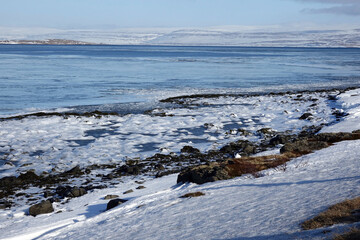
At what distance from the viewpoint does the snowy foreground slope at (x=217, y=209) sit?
7.76 meters

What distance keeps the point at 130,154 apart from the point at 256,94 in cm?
2370

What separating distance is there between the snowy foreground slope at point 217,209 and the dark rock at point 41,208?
229mm

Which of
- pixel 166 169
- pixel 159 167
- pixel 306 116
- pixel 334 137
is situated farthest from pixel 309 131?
pixel 159 167

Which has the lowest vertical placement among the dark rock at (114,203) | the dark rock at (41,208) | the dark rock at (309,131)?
the dark rock at (309,131)

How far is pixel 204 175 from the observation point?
40.4ft

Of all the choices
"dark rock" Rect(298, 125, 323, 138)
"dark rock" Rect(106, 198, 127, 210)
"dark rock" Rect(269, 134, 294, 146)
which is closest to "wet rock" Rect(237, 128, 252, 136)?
"dark rock" Rect(269, 134, 294, 146)

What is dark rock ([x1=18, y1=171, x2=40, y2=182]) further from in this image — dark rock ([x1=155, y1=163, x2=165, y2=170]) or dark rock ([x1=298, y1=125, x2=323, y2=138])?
dark rock ([x1=298, y1=125, x2=323, y2=138])

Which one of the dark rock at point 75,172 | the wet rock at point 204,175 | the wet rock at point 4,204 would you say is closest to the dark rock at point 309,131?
the wet rock at point 204,175

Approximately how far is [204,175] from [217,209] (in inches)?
121

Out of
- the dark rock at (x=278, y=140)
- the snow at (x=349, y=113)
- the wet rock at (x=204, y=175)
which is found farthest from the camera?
the snow at (x=349, y=113)

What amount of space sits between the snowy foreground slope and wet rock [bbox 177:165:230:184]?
12.6 inches

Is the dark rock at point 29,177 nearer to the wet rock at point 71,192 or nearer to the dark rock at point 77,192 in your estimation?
the wet rock at point 71,192

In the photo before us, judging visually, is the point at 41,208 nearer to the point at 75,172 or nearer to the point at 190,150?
the point at 75,172

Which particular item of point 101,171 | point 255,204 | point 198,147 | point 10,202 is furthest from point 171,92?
point 255,204
